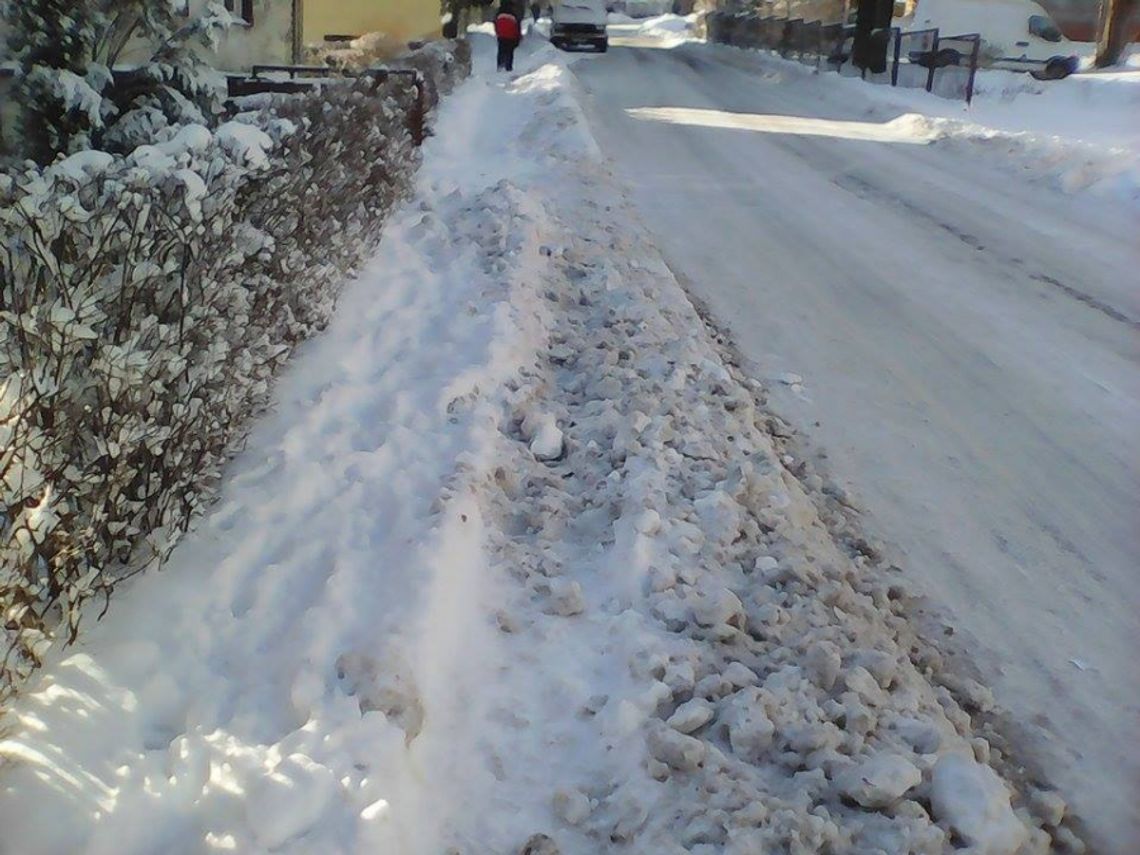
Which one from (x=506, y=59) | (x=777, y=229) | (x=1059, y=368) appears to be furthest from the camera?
(x=506, y=59)

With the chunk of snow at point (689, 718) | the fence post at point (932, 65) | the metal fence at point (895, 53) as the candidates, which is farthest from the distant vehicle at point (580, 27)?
the chunk of snow at point (689, 718)

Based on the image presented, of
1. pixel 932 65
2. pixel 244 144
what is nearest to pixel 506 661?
pixel 244 144

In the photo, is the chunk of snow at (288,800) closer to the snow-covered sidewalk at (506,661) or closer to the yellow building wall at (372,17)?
the snow-covered sidewalk at (506,661)

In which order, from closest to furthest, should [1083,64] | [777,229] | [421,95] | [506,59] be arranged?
[777,229], [421,95], [506,59], [1083,64]

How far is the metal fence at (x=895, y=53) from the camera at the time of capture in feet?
76.8

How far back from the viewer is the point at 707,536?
14.6 feet

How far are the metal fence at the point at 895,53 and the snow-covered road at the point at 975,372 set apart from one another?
30.6 ft

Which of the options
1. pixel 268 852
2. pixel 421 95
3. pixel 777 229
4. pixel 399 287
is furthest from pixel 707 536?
→ pixel 421 95

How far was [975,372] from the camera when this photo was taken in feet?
22.4

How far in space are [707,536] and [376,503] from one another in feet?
4.17

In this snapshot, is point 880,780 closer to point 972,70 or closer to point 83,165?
point 83,165

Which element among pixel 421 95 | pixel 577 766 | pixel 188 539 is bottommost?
pixel 577 766

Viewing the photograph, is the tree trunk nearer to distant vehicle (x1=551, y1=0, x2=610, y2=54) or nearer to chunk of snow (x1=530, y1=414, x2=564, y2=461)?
distant vehicle (x1=551, y1=0, x2=610, y2=54)

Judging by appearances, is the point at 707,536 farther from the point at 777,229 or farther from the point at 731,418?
the point at 777,229
